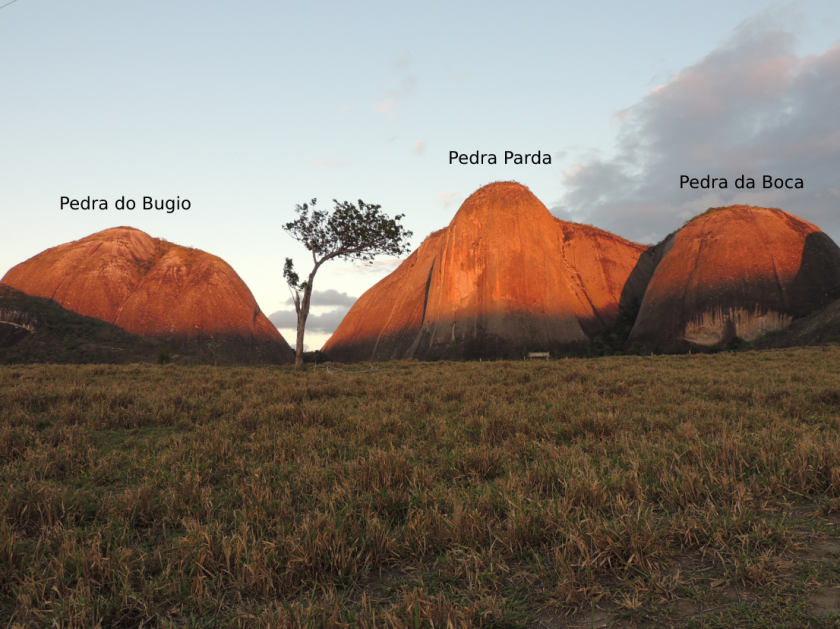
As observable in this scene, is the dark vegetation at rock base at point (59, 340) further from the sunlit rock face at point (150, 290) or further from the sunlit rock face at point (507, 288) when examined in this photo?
the sunlit rock face at point (507, 288)

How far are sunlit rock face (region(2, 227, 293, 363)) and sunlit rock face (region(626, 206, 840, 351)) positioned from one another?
56.4 metres

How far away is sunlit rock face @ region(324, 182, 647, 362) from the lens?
167ft

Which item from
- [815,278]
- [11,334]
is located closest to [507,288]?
[815,278]

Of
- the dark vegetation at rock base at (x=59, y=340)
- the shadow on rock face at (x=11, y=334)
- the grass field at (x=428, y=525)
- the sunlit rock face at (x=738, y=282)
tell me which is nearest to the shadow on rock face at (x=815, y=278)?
the sunlit rock face at (x=738, y=282)

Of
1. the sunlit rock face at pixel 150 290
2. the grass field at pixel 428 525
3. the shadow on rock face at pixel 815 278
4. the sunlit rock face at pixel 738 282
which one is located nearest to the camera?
the grass field at pixel 428 525

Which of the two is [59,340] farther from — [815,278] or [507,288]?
[815,278]

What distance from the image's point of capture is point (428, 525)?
119 inches

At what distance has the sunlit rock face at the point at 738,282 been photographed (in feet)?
145

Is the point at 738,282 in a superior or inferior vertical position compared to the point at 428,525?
superior

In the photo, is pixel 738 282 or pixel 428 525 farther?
pixel 738 282

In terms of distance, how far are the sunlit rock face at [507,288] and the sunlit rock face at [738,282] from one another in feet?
24.6

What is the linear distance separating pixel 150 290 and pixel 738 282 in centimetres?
7943

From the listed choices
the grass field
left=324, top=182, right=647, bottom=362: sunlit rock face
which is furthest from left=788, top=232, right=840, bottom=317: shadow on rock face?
the grass field

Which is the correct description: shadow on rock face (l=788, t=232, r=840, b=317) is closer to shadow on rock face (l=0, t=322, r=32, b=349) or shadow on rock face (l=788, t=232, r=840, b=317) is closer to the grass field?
the grass field
